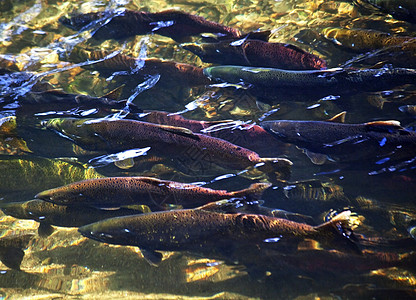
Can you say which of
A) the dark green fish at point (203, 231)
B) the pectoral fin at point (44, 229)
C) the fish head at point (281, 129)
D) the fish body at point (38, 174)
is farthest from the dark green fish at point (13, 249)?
the fish head at point (281, 129)

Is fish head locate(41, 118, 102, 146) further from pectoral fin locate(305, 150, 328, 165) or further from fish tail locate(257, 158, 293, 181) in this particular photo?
pectoral fin locate(305, 150, 328, 165)

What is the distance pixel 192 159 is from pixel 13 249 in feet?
6.89

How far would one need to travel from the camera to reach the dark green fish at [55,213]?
3314 mm

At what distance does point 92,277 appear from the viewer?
3066 millimetres

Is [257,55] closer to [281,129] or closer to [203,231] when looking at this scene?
[281,129]

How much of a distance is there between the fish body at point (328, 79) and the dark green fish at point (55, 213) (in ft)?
6.56

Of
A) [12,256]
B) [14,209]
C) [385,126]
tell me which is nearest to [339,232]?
[385,126]

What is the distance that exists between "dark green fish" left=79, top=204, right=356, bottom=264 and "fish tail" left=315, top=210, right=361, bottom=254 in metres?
0.07

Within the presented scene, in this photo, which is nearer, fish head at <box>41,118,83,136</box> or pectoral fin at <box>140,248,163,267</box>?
pectoral fin at <box>140,248,163,267</box>

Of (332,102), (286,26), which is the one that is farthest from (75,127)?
(286,26)

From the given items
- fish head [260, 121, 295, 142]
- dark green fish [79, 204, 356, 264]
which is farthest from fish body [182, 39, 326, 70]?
dark green fish [79, 204, 356, 264]

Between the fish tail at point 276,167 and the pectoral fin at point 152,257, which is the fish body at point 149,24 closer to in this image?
the fish tail at point 276,167

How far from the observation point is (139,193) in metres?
3.02

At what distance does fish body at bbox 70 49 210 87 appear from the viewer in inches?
168
